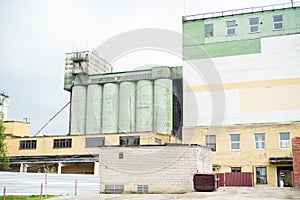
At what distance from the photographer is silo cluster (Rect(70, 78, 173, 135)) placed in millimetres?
40625

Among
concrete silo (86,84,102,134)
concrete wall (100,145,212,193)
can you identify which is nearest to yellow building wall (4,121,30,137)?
concrete silo (86,84,102,134)

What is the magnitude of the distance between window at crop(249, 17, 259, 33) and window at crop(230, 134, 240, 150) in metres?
10.1

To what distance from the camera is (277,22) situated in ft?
117

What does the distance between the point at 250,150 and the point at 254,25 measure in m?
11.8

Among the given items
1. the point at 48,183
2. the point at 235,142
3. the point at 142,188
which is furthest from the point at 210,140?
the point at 48,183

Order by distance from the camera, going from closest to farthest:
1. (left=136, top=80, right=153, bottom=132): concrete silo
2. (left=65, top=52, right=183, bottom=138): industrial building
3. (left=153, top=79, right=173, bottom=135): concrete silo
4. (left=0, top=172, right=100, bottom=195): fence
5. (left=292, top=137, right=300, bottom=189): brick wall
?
1. (left=0, top=172, right=100, bottom=195): fence
2. (left=292, top=137, right=300, bottom=189): brick wall
3. (left=136, top=80, right=153, bottom=132): concrete silo
4. (left=153, top=79, right=173, bottom=135): concrete silo
5. (left=65, top=52, right=183, bottom=138): industrial building

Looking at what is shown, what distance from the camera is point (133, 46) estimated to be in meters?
21.5

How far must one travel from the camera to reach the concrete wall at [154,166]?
24.7m

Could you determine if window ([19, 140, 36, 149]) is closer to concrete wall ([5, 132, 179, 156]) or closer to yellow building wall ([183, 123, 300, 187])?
concrete wall ([5, 132, 179, 156])

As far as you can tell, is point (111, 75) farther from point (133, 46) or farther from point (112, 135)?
point (133, 46)

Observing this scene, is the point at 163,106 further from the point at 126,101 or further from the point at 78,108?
the point at 78,108

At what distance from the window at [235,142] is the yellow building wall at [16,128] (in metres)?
26.8

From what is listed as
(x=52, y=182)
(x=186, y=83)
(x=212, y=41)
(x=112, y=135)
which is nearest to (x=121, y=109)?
(x=112, y=135)

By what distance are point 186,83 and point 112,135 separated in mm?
8757
